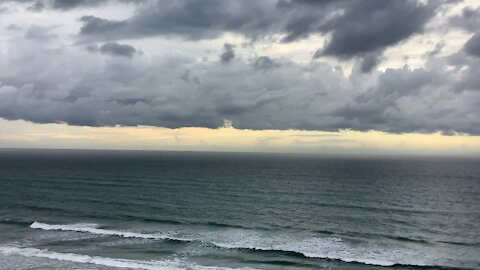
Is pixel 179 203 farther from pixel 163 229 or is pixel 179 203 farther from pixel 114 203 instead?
pixel 163 229

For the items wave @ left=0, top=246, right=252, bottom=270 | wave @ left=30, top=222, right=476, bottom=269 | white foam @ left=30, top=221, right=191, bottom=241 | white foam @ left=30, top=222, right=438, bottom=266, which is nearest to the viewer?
wave @ left=0, top=246, right=252, bottom=270

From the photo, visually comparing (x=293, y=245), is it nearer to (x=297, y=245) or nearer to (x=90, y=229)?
(x=297, y=245)

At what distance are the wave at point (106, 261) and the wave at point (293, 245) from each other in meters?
7.89

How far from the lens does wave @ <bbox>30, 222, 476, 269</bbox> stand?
46188 millimetres

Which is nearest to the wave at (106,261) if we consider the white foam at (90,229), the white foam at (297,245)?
the white foam at (297,245)

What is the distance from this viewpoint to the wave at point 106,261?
42844 mm

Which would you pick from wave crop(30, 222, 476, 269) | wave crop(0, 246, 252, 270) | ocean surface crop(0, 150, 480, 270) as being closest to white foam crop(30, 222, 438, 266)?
wave crop(30, 222, 476, 269)

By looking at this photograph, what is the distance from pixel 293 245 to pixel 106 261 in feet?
77.6

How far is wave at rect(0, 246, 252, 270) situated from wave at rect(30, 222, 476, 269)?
25.9 ft

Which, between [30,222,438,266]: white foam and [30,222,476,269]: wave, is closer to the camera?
[30,222,476,269]: wave

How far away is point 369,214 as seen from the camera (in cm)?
7069

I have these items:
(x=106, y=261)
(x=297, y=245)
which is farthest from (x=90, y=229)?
(x=297, y=245)

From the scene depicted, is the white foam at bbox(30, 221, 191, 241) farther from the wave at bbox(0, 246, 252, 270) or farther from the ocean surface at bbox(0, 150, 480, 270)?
the wave at bbox(0, 246, 252, 270)

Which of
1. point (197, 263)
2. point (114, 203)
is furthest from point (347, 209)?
point (114, 203)
